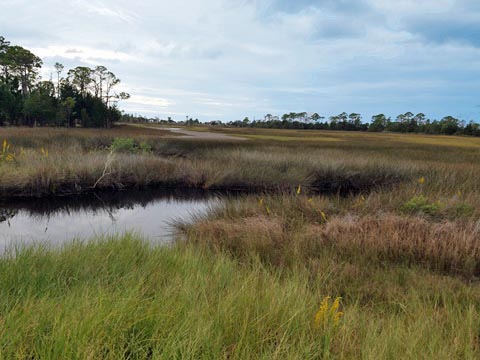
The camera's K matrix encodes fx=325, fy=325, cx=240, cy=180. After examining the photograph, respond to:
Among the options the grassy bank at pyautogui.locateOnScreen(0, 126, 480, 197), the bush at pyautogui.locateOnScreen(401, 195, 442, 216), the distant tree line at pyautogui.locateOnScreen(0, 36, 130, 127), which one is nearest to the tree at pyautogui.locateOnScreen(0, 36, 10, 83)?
the distant tree line at pyautogui.locateOnScreen(0, 36, 130, 127)

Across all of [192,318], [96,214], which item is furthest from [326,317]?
[96,214]

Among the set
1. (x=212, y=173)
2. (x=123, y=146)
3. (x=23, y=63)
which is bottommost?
(x=212, y=173)

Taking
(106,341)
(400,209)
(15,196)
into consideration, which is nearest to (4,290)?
(106,341)

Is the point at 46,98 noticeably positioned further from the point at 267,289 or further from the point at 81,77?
the point at 267,289

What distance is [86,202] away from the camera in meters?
10.5

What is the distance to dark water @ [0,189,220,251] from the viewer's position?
7262 millimetres

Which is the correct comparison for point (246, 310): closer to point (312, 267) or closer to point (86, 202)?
point (312, 267)

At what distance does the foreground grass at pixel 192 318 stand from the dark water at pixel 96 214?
8.95ft

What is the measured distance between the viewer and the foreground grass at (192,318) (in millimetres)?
2133

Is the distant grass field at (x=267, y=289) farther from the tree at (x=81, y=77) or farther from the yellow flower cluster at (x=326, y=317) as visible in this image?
the tree at (x=81, y=77)

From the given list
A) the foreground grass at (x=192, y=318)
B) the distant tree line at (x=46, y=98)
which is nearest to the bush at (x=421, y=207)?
the foreground grass at (x=192, y=318)

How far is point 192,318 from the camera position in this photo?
241 centimetres

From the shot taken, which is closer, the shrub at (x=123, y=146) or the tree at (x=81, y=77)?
the shrub at (x=123, y=146)

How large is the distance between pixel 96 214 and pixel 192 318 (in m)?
7.82
